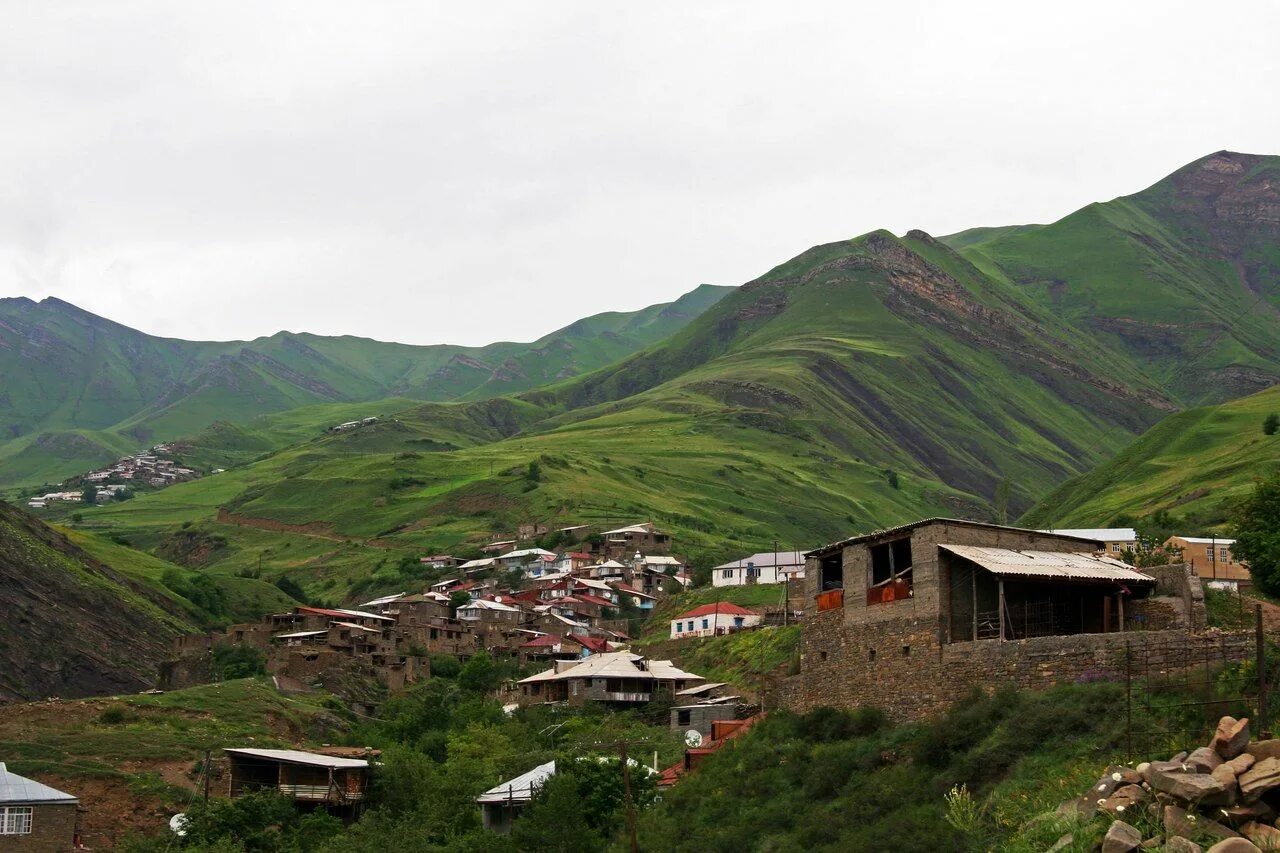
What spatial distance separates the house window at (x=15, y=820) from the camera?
54000 millimetres

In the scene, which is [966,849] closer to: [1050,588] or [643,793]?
[1050,588]

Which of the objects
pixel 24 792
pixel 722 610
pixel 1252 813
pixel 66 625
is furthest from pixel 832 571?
pixel 66 625

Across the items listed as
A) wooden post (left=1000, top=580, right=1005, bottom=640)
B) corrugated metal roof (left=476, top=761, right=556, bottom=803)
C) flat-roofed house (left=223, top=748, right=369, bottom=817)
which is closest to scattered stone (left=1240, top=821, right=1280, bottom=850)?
wooden post (left=1000, top=580, right=1005, bottom=640)

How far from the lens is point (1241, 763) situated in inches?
829

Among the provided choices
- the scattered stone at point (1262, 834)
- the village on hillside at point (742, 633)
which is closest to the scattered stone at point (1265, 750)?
the scattered stone at point (1262, 834)

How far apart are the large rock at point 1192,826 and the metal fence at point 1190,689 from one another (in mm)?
5477

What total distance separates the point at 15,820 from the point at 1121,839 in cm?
4430

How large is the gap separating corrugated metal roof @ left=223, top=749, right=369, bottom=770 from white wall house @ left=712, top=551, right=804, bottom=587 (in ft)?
198

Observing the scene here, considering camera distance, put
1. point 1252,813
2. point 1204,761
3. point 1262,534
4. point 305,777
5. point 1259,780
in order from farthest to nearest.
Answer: point 305,777
point 1262,534
point 1204,761
point 1259,780
point 1252,813

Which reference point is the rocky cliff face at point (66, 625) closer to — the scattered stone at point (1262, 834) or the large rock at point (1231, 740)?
the large rock at point (1231, 740)

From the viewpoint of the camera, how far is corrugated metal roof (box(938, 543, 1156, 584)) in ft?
116

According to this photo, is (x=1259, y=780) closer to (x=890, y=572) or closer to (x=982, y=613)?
(x=982, y=613)

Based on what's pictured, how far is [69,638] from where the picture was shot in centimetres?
10125

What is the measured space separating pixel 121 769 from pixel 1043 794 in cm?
4873
